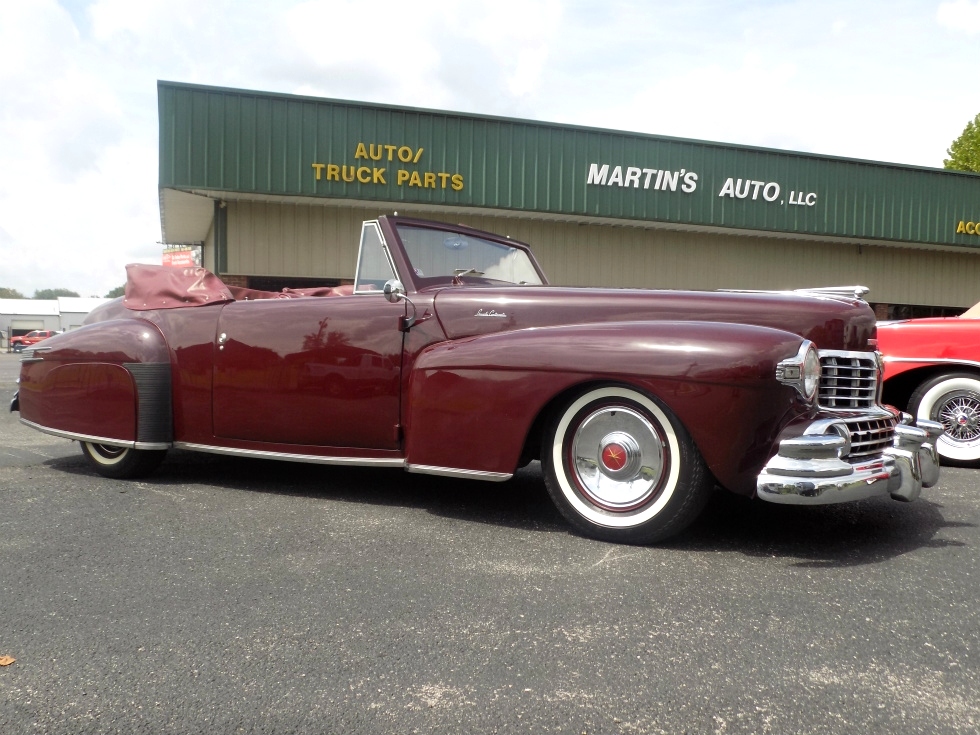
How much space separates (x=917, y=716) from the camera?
79.6 inches

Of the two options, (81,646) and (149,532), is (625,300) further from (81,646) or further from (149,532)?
(81,646)

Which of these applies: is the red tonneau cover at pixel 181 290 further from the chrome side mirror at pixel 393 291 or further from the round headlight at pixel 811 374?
the round headlight at pixel 811 374

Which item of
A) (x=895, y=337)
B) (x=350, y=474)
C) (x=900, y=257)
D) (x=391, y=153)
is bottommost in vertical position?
(x=350, y=474)

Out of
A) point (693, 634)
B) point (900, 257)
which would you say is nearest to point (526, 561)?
point (693, 634)

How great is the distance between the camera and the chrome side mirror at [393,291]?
4.22 meters

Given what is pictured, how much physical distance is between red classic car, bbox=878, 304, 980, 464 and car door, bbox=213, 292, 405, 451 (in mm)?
3895

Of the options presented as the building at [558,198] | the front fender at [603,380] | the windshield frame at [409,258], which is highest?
the building at [558,198]

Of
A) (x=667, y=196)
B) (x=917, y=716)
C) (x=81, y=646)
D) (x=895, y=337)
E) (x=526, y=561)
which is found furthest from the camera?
(x=667, y=196)

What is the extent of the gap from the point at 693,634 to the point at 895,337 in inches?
178

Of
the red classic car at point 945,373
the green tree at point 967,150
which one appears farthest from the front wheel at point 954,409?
the green tree at point 967,150

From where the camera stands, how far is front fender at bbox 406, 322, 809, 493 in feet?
10.8

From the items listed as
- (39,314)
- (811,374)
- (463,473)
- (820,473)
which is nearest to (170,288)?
(463,473)

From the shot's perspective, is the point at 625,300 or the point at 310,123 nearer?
the point at 625,300

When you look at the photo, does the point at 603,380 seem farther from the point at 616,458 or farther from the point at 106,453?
the point at 106,453
